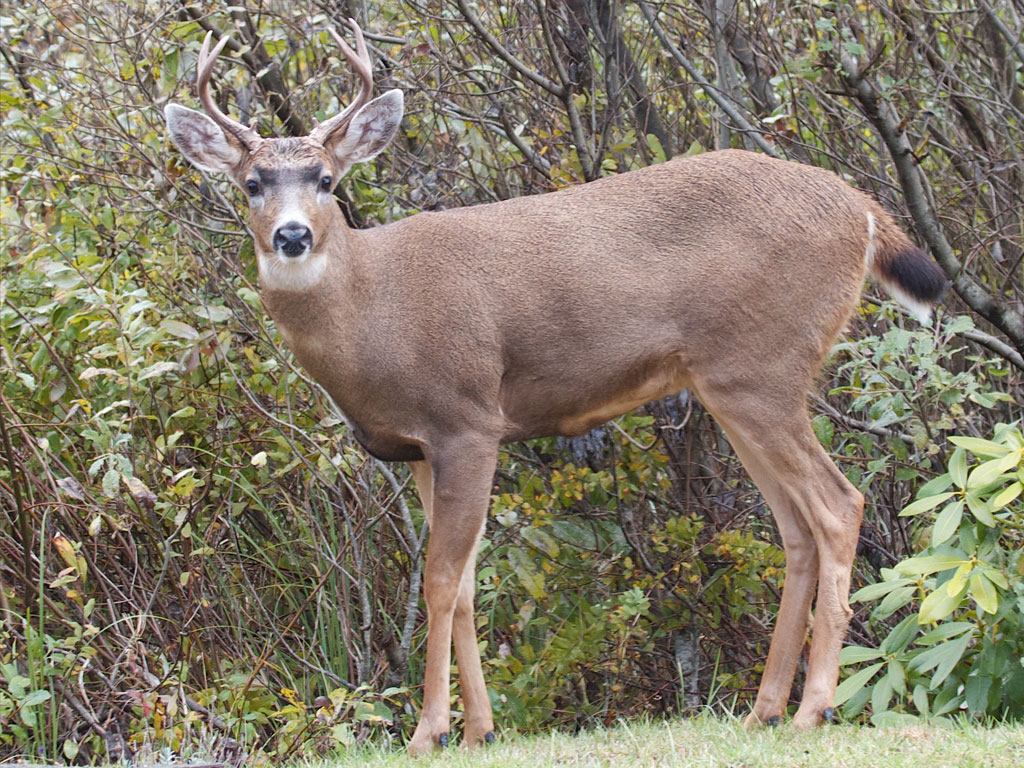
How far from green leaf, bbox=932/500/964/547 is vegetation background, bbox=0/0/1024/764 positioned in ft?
3.09

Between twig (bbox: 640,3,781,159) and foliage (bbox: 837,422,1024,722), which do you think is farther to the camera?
twig (bbox: 640,3,781,159)

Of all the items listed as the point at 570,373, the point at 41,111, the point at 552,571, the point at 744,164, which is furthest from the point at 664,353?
the point at 41,111

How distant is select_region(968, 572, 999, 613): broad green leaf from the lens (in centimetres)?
464

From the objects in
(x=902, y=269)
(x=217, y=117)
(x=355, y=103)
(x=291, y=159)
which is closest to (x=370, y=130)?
(x=355, y=103)

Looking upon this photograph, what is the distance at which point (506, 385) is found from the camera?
5355 mm

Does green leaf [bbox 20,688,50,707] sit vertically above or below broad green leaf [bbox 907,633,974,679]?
above

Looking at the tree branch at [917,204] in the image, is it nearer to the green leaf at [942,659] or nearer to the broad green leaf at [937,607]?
the green leaf at [942,659]

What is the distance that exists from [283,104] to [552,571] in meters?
2.85

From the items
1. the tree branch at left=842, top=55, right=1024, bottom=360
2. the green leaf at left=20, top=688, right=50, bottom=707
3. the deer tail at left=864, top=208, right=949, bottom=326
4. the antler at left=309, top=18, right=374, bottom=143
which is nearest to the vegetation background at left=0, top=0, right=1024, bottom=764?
the tree branch at left=842, top=55, right=1024, bottom=360

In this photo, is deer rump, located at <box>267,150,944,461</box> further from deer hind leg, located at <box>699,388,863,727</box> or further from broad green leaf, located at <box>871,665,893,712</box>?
broad green leaf, located at <box>871,665,893,712</box>

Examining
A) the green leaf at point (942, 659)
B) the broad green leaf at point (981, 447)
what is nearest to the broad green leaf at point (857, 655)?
the green leaf at point (942, 659)

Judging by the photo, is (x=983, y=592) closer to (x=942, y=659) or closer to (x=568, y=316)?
(x=942, y=659)

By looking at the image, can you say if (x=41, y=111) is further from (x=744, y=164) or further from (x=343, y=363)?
(x=744, y=164)

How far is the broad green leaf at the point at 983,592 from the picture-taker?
15.2ft
